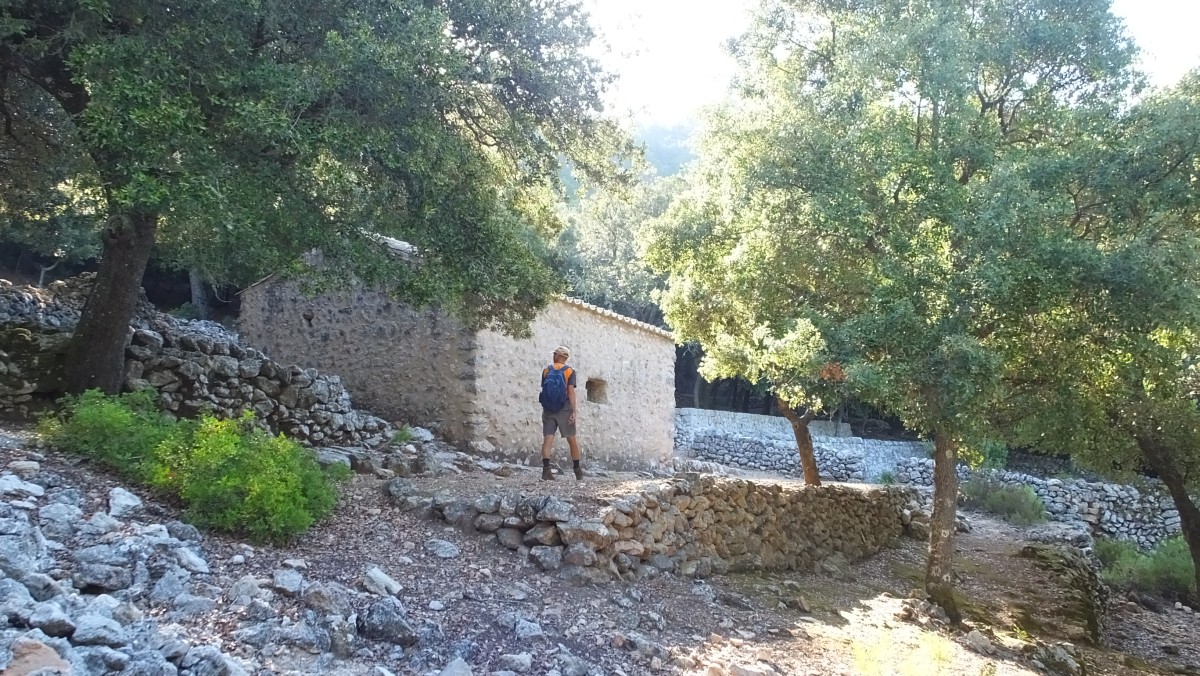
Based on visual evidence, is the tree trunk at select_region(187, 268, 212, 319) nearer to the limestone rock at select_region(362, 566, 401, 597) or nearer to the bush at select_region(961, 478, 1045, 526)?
the limestone rock at select_region(362, 566, 401, 597)

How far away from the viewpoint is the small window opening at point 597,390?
1396 cm

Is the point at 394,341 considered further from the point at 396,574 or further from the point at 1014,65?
the point at 1014,65

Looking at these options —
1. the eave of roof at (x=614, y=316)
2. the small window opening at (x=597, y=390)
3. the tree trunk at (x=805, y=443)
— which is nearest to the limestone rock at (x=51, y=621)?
the eave of roof at (x=614, y=316)

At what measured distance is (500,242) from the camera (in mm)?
7617

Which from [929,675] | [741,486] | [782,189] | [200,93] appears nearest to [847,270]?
[782,189]

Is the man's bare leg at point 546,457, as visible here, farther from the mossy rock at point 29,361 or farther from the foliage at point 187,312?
the foliage at point 187,312

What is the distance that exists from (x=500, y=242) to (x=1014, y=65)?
6.80 m

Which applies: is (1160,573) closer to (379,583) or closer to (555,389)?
(555,389)

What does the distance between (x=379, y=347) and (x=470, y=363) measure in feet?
6.44

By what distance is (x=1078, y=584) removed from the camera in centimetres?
1138

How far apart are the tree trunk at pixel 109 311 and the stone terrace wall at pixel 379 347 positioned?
10.9 feet

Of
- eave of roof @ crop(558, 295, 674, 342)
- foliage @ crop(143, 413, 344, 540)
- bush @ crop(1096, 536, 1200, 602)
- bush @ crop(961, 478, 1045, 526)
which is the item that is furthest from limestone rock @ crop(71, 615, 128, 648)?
bush @ crop(961, 478, 1045, 526)

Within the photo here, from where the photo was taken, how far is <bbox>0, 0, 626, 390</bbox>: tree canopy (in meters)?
5.79

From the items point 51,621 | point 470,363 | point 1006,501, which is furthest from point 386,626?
point 1006,501
